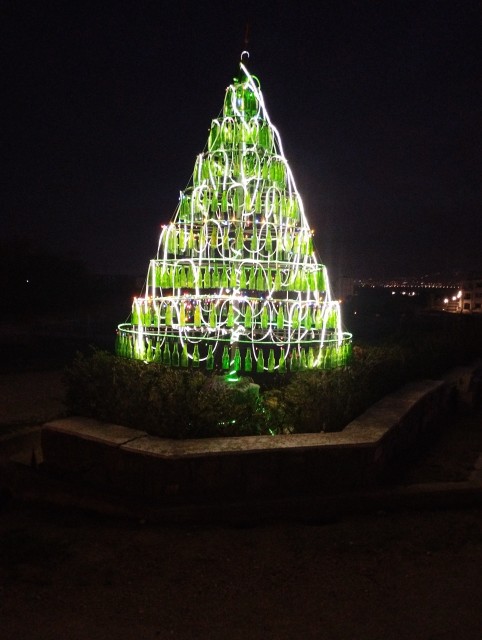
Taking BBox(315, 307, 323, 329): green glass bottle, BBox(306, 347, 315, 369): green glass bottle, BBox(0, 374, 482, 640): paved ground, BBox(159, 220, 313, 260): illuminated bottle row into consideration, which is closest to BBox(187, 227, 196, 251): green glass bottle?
BBox(159, 220, 313, 260): illuminated bottle row

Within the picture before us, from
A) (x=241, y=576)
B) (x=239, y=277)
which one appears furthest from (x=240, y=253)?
(x=241, y=576)

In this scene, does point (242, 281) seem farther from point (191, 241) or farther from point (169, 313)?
point (169, 313)

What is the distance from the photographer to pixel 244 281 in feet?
20.7

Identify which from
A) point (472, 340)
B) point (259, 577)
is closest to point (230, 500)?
point (259, 577)

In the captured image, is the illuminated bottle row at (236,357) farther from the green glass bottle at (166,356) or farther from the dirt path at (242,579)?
the dirt path at (242,579)

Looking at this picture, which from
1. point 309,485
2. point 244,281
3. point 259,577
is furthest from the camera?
point 244,281

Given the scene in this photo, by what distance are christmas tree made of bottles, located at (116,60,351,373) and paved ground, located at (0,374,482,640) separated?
251cm

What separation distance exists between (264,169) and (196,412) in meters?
3.35

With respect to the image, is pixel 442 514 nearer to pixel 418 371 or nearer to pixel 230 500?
pixel 230 500

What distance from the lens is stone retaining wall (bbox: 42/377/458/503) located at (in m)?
4.27

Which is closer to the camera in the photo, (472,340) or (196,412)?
(196,412)

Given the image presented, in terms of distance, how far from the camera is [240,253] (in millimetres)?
6527

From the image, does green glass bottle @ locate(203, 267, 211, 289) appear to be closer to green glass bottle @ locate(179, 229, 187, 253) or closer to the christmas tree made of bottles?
the christmas tree made of bottles

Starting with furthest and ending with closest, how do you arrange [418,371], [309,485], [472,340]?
[472,340] → [418,371] → [309,485]
